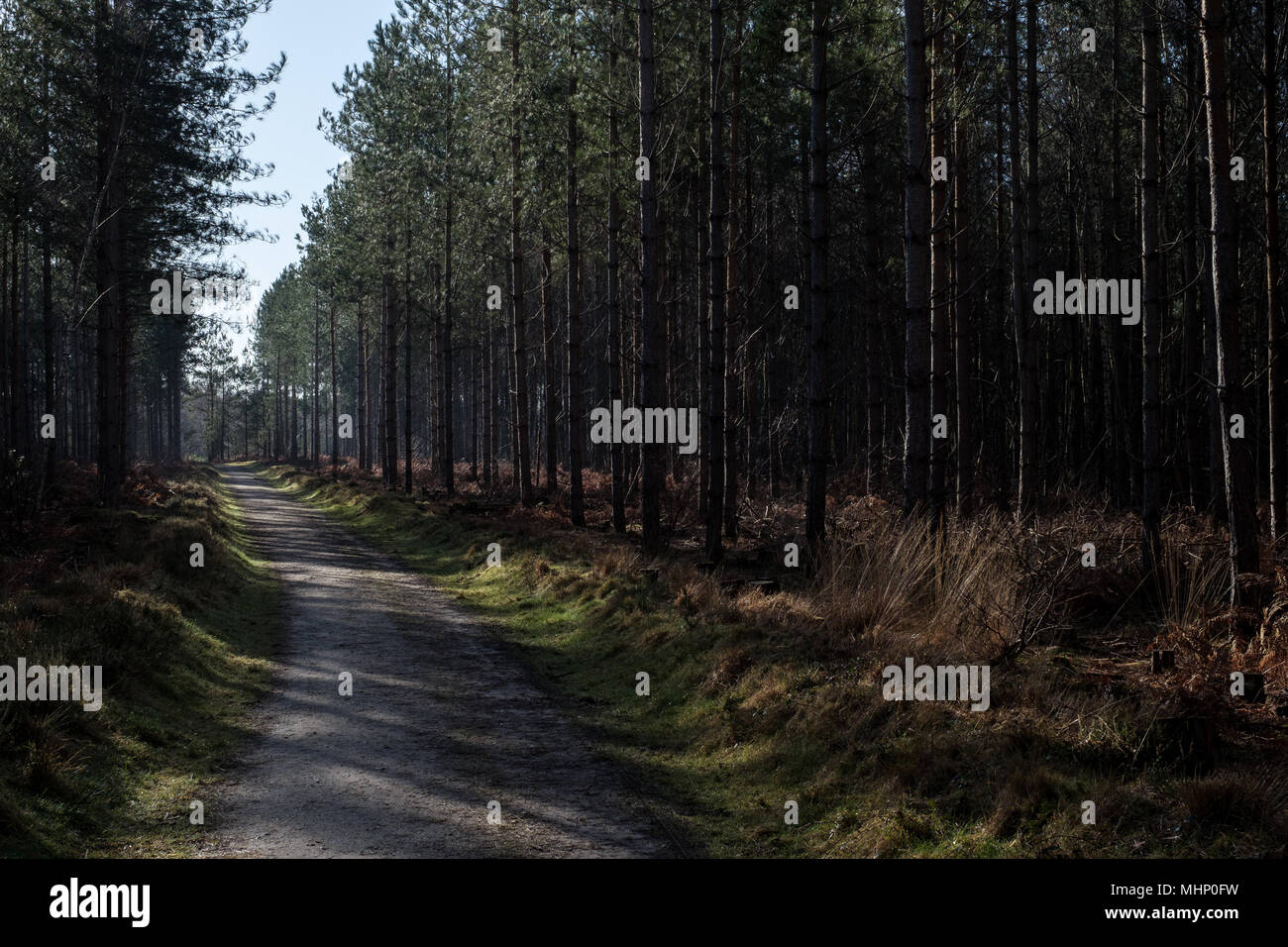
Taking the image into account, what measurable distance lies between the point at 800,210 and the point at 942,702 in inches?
834

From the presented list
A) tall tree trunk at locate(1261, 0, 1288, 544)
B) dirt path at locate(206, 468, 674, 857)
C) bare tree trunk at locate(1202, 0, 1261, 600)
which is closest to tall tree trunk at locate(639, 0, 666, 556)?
dirt path at locate(206, 468, 674, 857)

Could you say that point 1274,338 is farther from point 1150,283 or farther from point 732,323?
point 732,323

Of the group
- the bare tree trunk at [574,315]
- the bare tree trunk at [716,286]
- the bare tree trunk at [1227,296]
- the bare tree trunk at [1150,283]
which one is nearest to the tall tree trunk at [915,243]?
the bare tree trunk at [1150,283]

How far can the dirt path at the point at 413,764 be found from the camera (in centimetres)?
634

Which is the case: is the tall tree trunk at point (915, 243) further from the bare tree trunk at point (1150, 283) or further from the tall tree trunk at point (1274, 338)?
the tall tree trunk at point (1274, 338)

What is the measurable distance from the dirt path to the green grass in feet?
1.18

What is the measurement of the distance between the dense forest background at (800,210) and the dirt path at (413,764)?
16.3ft

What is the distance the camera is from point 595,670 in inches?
452

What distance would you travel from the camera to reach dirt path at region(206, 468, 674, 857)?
6.34 m

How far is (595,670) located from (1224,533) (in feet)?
25.7

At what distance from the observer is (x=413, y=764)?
7984 millimetres

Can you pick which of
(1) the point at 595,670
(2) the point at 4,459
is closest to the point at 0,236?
(2) the point at 4,459

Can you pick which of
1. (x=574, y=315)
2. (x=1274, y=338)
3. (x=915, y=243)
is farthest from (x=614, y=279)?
(x=1274, y=338)
